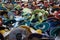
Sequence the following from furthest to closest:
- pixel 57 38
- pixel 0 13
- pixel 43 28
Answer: pixel 0 13, pixel 43 28, pixel 57 38

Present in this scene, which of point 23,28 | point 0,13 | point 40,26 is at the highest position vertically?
point 23,28

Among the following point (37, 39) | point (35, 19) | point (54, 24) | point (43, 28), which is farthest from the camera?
point (35, 19)

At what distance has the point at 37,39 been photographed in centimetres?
156

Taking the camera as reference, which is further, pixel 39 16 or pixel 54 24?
pixel 39 16

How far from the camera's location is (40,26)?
2018 mm

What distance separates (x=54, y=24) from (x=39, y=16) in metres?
0.81

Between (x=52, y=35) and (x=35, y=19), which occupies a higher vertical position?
(x=52, y=35)

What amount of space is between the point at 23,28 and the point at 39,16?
1.05 meters

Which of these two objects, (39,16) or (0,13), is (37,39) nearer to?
(39,16)

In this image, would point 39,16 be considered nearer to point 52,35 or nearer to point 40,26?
point 40,26

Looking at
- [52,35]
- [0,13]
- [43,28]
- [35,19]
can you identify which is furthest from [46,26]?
[0,13]

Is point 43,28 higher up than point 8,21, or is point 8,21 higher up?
point 43,28

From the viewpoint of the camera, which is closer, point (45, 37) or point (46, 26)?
point (45, 37)

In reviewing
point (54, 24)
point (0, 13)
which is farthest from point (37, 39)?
point (0, 13)
